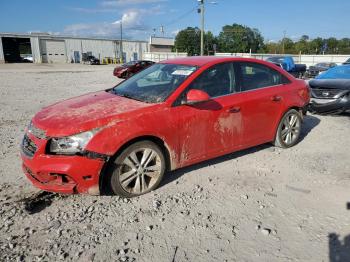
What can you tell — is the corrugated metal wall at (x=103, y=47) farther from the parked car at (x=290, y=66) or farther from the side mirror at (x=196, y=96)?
the side mirror at (x=196, y=96)

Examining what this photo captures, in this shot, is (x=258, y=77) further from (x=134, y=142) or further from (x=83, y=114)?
(x=83, y=114)

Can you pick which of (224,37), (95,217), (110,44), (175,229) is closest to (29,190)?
(95,217)

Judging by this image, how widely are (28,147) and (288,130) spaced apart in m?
4.26

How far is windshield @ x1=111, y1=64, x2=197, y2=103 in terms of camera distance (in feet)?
13.8

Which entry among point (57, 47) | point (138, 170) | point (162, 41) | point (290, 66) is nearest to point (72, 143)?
point (138, 170)

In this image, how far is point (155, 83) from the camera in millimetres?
4582

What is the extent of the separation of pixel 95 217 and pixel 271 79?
3.61 meters

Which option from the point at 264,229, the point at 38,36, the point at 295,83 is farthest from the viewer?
Answer: the point at 38,36

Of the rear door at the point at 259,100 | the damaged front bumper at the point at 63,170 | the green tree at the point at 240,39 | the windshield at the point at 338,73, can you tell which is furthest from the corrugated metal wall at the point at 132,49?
the damaged front bumper at the point at 63,170

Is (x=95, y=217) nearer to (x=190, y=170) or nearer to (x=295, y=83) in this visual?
(x=190, y=170)

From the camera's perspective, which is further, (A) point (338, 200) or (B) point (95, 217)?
(A) point (338, 200)

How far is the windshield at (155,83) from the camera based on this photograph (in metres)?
4.21

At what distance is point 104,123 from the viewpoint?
11.7ft

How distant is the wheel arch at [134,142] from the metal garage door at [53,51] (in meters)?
62.9
